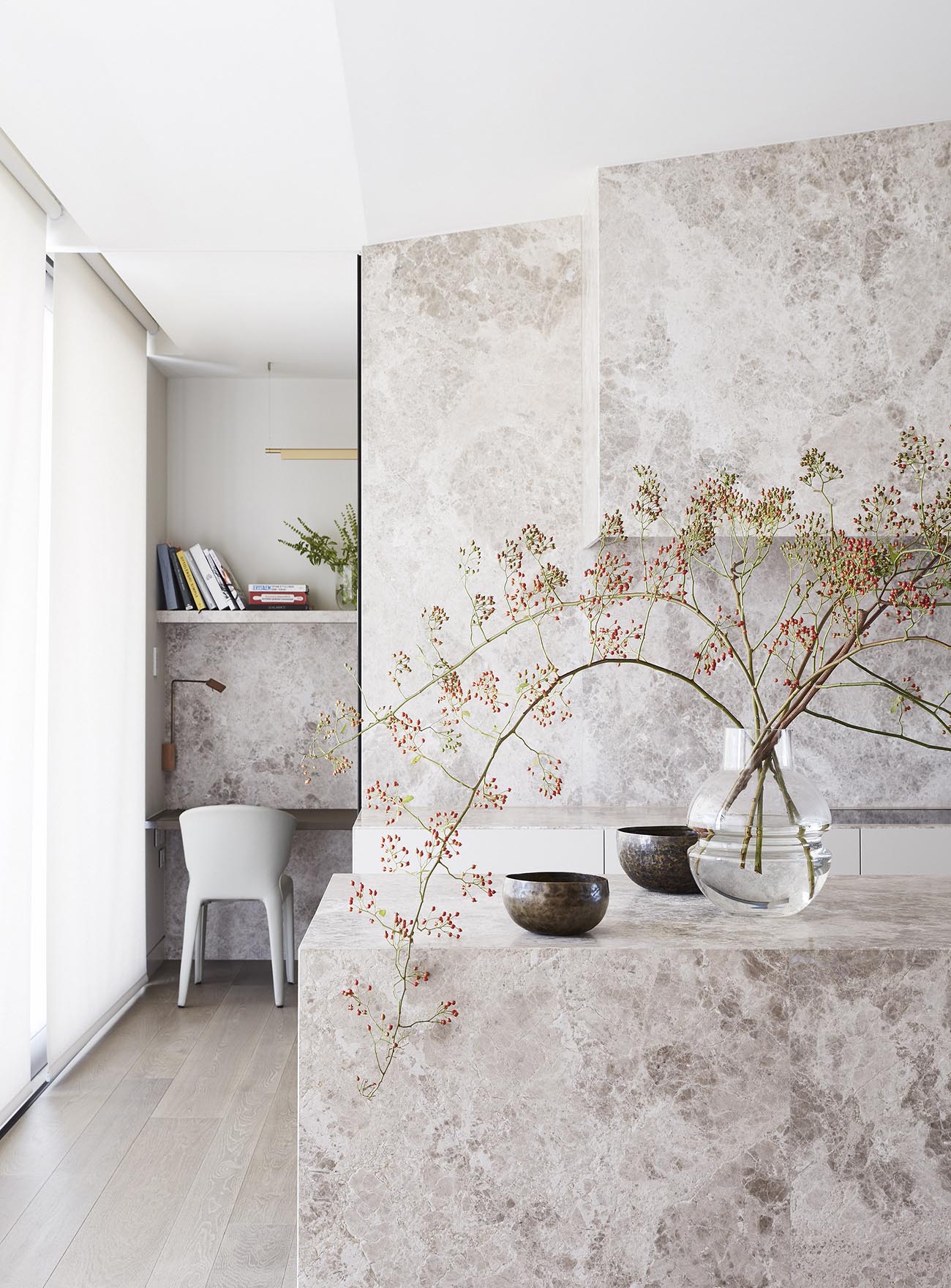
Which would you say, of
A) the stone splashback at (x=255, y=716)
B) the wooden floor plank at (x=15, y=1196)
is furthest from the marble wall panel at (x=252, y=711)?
the wooden floor plank at (x=15, y=1196)

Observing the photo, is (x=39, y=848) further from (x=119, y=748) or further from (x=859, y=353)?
(x=859, y=353)

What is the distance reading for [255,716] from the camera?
5082 millimetres

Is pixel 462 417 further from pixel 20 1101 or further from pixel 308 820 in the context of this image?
pixel 20 1101

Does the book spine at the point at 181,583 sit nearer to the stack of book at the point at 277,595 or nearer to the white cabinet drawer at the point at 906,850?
the stack of book at the point at 277,595

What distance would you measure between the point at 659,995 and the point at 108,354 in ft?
11.6

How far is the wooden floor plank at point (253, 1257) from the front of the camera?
7.48 ft

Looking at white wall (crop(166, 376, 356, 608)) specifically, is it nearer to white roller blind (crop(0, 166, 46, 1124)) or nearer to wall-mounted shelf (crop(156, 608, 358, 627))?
wall-mounted shelf (crop(156, 608, 358, 627))

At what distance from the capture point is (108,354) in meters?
4.16

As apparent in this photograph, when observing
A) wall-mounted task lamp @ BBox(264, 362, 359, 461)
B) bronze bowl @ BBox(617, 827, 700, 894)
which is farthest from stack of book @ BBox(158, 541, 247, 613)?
bronze bowl @ BBox(617, 827, 700, 894)

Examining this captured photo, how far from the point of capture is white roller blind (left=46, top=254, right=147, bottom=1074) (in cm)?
362

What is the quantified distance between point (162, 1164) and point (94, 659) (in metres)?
1.76

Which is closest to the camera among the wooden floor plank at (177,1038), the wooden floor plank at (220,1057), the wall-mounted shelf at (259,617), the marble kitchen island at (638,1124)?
the marble kitchen island at (638,1124)

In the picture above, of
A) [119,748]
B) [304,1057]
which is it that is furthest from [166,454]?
[304,1057]

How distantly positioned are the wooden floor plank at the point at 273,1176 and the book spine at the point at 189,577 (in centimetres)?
229
